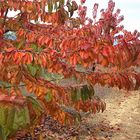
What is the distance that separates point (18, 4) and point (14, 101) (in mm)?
5000

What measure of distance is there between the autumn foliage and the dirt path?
6.45 ft

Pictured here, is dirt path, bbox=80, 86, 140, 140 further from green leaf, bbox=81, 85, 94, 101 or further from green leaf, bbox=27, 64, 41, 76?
green leaf, bbox=27, 64, 41, 76

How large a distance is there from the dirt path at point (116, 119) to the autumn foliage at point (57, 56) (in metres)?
1.97

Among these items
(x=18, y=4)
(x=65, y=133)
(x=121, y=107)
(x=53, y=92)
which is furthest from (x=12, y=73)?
(x=121, y=107)

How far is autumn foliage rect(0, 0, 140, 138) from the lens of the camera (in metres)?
4.34

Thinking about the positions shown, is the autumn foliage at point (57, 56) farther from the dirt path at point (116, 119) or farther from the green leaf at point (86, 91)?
the dirt path at point (116, 119)

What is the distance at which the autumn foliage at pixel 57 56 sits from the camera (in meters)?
4.34

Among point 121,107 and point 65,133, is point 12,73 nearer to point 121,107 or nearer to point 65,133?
point 65,133

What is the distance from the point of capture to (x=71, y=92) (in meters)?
5.74

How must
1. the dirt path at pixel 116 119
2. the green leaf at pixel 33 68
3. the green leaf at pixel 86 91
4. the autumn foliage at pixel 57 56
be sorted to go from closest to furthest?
the autumn foliage at pixel 57 56
the green leaf at pixel 33 68
the green leaf at pixel 86 91
the dirt path at pixel 116 119

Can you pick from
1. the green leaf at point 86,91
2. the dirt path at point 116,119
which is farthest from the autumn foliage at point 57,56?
the dirt path at point 116,119

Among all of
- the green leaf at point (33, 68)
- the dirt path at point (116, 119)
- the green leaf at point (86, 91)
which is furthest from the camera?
the dirt path at point (116, 119)

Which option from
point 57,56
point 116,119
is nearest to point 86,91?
point 57,56

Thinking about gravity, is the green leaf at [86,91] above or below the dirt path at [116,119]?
above
